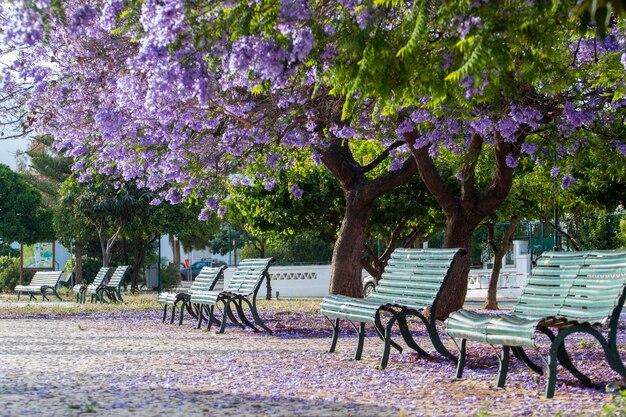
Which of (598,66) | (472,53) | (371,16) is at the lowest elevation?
(472,53)

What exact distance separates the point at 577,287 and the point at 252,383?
264cm

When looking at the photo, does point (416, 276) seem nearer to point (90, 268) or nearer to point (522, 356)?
point (522, 356)

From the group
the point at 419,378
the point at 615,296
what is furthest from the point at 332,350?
the point at 615,296

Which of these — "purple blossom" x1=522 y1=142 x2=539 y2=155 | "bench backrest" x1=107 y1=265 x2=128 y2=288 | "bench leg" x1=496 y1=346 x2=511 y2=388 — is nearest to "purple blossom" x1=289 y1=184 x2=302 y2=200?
"bench backrest" x1=107 y1=265 x2=128 y2=288

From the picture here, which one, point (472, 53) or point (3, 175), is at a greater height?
point (3, 175)

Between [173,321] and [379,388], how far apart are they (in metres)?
8.92

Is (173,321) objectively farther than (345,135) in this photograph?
Yes

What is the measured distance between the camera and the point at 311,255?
57.1 meters

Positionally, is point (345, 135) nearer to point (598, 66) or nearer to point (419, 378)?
point (598, 66)

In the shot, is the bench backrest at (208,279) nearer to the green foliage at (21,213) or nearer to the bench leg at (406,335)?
the bench leg at (406,335)

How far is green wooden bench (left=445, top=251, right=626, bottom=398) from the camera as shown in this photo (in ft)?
20.8

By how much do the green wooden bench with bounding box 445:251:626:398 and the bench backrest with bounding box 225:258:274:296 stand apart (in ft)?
17.1

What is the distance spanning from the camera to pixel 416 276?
8859 mm

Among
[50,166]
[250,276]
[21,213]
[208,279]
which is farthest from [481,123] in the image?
[50,166]
